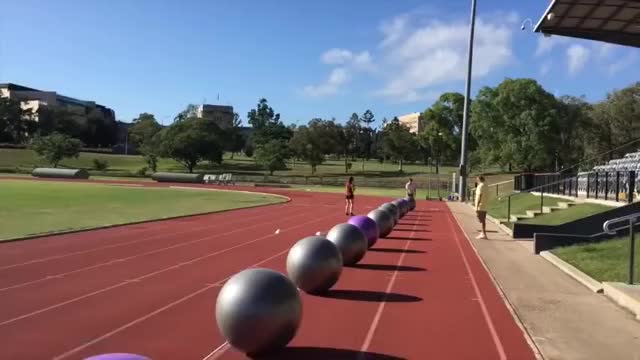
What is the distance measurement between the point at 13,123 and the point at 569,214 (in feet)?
430

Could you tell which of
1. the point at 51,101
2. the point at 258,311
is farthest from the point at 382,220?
the point at 51,101

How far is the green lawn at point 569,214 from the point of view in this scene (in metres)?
19.9

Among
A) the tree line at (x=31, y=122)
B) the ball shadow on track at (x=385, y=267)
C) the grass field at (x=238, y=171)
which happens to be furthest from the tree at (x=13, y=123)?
the ball shadow on track at (x=385, y=267)

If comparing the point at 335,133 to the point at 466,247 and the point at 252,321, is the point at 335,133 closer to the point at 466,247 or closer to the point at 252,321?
the point at 466,247

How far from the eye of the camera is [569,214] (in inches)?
842

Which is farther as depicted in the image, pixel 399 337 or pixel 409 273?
pixel 409 273

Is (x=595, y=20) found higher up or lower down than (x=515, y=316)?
higher up

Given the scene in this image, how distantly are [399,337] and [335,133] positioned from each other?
108246 millimetres

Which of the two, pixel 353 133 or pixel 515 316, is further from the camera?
pixel 353 133

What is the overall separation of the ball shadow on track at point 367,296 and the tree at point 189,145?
85547mm

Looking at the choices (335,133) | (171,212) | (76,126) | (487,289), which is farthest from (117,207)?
(76,126)

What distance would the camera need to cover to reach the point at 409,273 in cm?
1284

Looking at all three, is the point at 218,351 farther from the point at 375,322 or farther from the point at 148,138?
the point at 148,138

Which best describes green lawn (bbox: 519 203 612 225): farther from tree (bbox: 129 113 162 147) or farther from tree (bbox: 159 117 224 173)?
tree (bbox: 129 113 162 147)
